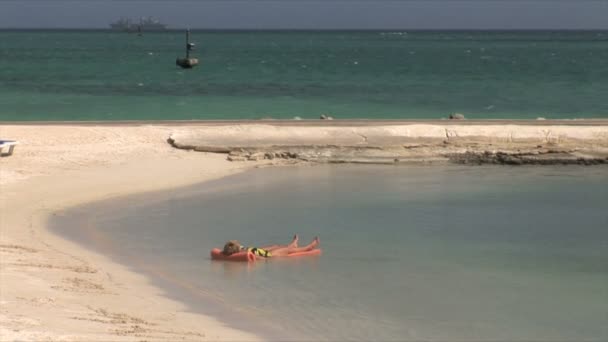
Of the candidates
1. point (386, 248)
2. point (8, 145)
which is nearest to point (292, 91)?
point (8, 145)

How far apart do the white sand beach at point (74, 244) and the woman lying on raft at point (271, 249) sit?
172 centimetres

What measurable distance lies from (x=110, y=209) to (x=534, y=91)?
38.8m

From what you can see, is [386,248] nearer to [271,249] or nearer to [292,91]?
[271,249]

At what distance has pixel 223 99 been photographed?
49.2 meters

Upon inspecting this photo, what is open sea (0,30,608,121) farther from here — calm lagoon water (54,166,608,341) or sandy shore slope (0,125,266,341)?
calm lagoon water (54,166,608,341)

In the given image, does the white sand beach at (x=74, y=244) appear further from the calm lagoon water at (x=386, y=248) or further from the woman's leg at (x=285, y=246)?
the woman's leg at (x=285, y=246)

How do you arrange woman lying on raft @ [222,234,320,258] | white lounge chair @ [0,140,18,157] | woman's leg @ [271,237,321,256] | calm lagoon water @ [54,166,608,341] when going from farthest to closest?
white lounge chair @ [0,140,18,157], woman's leg @ [271,237,321,256], woman lying on raft @ [222,234,320,258], calm lagoon water @ [54,166,608,341]

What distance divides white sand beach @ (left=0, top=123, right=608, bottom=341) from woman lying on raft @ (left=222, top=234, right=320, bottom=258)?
172 cm

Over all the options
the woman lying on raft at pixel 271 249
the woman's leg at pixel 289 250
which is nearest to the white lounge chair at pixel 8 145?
the woman lying on raft at pixel 271 249

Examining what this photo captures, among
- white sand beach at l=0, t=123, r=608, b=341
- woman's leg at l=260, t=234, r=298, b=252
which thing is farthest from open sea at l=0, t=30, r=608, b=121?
woman's leg at l=260, t=234, r=298, b=252

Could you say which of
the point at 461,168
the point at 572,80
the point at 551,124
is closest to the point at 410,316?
the point at 461,168

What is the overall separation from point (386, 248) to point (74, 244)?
5.11m

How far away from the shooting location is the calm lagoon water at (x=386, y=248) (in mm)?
14695

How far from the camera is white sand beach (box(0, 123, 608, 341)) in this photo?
1309 cm
